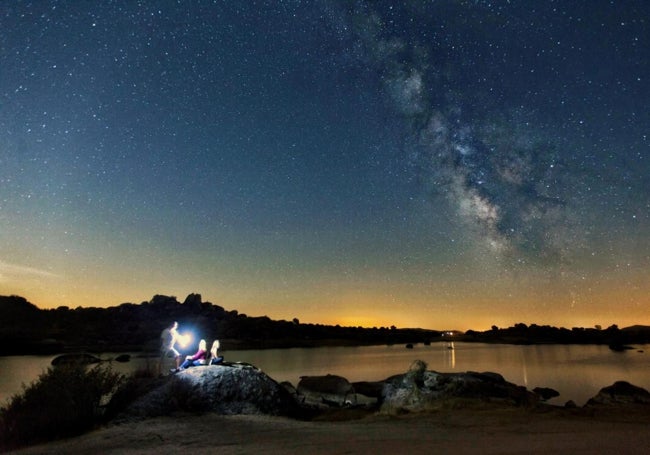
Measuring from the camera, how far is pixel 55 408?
14.0m

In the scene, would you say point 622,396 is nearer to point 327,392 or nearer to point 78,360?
point 327,392

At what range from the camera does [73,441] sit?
1237 centimetres

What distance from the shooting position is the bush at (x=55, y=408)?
518 inches

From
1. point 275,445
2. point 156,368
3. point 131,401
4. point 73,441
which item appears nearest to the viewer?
point 275,445

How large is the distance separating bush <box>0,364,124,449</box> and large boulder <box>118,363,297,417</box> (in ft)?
4.12

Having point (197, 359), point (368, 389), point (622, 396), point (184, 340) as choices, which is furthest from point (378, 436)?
point (368, 389)

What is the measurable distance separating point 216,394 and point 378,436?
7.53 metres

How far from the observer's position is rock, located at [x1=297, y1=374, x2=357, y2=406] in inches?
1115

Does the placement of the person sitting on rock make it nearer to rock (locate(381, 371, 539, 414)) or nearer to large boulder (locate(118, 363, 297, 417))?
large boulder (locate(118, 363, 297, 417))

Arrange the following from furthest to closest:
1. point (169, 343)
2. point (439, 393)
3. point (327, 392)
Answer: point (327, 392) < point (439, 393) < point (169, 343)

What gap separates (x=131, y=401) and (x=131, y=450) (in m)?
5.81

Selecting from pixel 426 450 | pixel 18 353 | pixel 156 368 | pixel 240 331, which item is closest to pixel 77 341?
pixel 18 353

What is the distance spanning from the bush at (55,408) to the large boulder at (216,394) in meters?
1.26

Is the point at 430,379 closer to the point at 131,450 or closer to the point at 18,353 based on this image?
the point at 131,450
